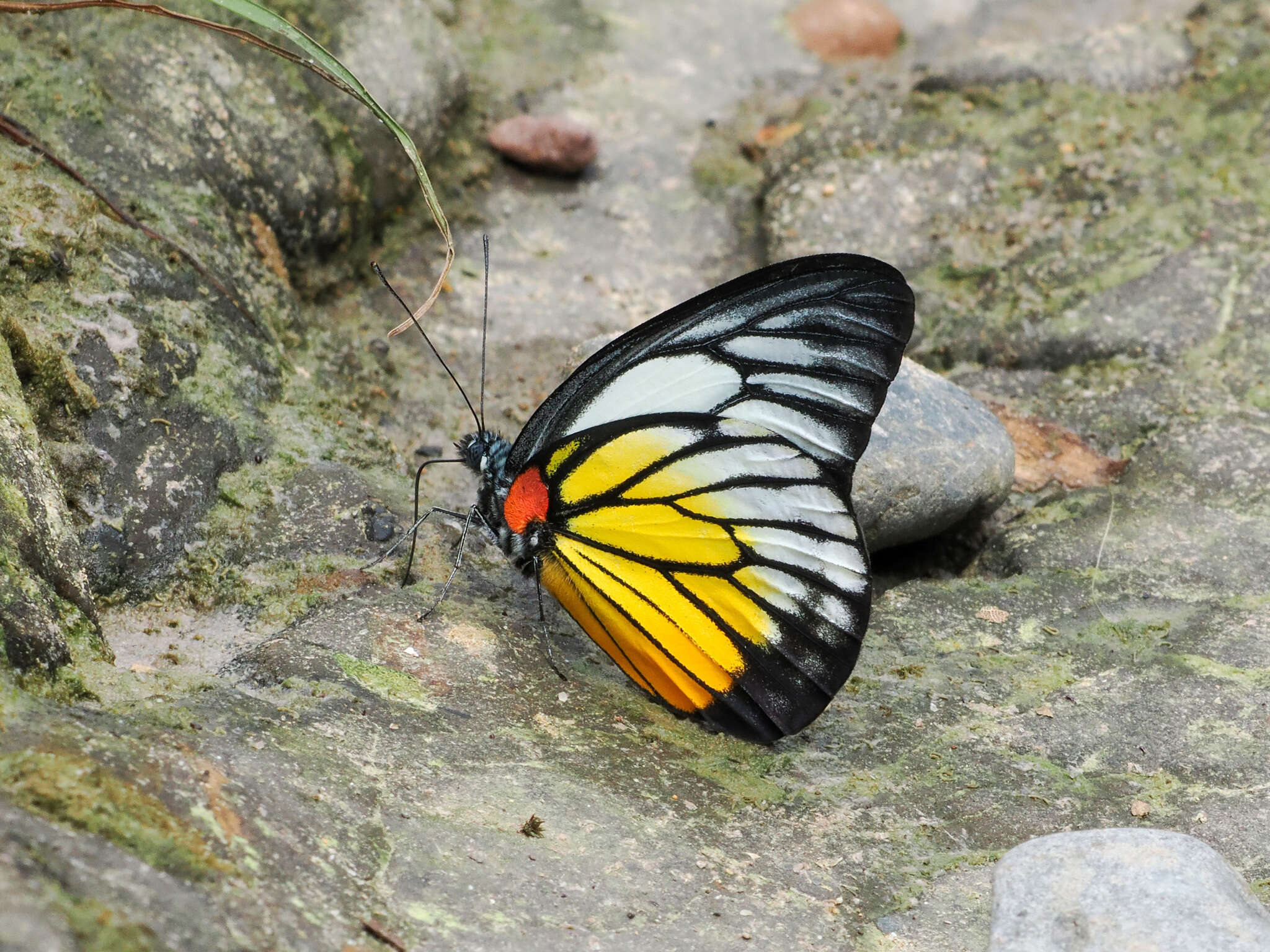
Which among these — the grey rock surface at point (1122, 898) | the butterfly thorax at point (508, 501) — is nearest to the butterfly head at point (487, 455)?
the butterfly thorax at point (508, 501)

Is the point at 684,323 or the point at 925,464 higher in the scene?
the point at 684,323

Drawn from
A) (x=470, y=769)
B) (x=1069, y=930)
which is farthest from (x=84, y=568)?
(x=1069, y=930)

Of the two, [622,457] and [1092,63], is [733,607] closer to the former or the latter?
[622,457]

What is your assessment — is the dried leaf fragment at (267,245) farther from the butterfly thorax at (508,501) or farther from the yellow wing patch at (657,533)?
the yellow wing patch at (657,533)

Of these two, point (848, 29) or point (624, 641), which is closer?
point (624, 641)

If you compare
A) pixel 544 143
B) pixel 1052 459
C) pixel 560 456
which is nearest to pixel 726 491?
pixel 560 456

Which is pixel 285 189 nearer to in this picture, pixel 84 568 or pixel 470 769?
pixel 84 568
